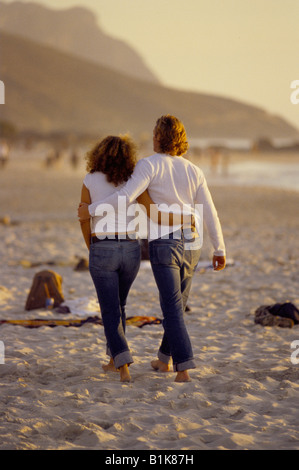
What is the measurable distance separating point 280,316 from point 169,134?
2759 millimetres

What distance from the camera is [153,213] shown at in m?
4.40

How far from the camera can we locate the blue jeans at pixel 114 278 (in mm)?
4414

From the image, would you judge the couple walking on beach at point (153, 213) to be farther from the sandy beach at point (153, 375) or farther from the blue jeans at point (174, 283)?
the sandy beach at point (153, 375)

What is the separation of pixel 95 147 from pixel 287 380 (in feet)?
6.77

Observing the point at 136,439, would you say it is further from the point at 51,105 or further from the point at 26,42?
the point at 26,42

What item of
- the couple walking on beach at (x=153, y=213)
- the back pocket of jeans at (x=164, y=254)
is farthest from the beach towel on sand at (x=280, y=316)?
the back pocket of jeans at (x=164, y=254)

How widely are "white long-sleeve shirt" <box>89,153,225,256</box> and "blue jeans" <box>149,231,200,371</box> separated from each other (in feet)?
0.33

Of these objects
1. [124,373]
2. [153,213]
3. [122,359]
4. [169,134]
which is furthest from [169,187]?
[124,373]

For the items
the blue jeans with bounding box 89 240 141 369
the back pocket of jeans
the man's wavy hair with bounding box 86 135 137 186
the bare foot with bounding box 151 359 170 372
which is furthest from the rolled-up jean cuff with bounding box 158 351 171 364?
the man's wavy hair with bounding box 86 135 137 186

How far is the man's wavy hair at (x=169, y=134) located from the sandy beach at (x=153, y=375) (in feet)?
5.17

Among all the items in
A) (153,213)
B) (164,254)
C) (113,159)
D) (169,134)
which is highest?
(169,134)

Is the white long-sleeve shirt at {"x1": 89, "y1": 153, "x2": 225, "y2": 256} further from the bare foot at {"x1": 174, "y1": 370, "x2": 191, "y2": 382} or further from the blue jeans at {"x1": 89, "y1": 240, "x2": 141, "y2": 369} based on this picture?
the bare foot at {"x1": 174, "y1": 370, "x2": 191, "y2": 382}

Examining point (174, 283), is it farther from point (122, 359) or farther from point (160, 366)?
point (160, 366)

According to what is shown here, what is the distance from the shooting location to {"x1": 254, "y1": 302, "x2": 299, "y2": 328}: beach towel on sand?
6383 millimetres
